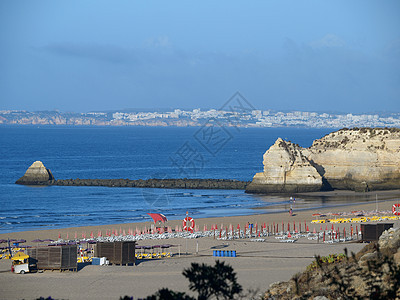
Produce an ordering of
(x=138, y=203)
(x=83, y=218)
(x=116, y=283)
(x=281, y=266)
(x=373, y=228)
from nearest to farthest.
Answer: (x=116, y=283) < (x=281, y=266) < (x=373, y=228) < (x=83, y=218) < (x=138, y=203)

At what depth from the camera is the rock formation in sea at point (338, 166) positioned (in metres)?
77.2

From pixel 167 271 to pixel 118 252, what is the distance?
3.62 m

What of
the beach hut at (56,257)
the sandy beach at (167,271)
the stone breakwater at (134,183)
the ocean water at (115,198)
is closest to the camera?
the sandy beach at (167,271)

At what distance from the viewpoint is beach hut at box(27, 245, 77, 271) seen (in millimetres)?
32219

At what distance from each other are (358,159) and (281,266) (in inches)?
1921

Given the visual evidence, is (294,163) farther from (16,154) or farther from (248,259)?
(16,154)

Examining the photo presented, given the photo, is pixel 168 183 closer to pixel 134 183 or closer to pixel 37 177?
pixel 134 183

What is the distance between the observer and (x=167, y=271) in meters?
31.8

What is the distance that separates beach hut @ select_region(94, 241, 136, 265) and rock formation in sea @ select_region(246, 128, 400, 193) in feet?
143

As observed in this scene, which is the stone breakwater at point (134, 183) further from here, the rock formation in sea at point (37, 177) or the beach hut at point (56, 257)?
the beach hut at point (56, 257)

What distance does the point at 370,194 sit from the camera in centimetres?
7488

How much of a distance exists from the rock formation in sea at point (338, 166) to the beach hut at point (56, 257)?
46358mm

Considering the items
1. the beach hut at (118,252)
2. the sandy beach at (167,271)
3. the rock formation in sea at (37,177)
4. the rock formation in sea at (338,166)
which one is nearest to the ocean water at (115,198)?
the rock formation in sea at (37,177)

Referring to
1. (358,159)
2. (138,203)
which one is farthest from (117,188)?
(358,159)
